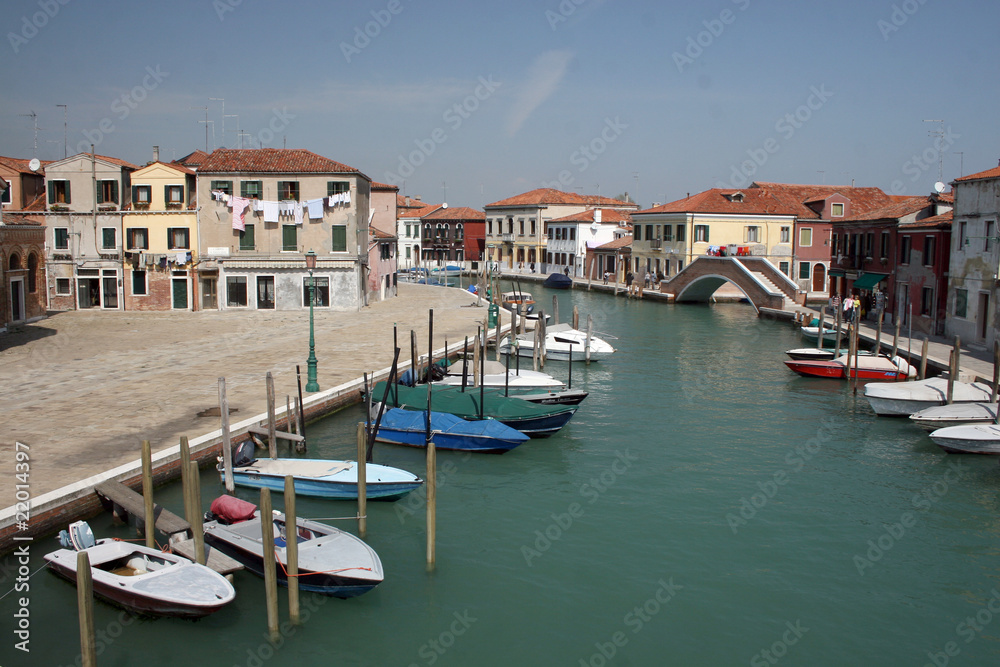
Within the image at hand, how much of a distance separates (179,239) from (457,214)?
47128 millimetres

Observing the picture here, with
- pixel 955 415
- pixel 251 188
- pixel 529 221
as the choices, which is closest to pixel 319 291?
pixel 251 188

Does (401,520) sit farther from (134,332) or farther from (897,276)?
(897,276)

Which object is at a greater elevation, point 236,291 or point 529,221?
point 529,221

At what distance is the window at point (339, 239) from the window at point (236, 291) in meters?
4.12

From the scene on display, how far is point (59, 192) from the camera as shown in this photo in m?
34.9

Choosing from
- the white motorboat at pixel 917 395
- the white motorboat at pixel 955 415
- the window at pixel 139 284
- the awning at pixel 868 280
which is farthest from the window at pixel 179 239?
the white motorboat at pixel 955 415

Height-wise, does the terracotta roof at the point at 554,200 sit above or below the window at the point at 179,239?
above

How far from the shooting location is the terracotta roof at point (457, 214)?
264 ft

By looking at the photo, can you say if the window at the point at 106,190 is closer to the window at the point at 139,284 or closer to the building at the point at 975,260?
the window at the point at 139,284

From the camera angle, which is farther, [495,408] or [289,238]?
[289,238]

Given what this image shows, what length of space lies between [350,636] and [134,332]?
73.0ft

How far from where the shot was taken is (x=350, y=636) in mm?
9578

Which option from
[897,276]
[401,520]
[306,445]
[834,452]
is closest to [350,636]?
[401,520]

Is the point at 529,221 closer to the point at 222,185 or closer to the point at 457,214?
the point at 457,214
